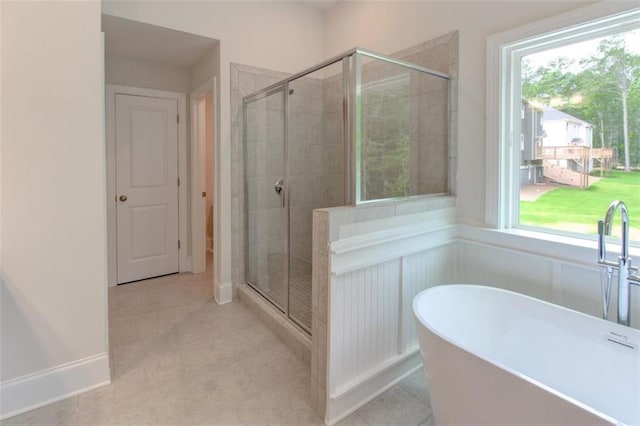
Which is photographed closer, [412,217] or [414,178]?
[412,217]

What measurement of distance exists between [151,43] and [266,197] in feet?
5.71

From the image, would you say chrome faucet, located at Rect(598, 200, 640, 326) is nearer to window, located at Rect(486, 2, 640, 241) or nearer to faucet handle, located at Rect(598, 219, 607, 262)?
faucet handle, located at Rect(598, 219, 607, 262)

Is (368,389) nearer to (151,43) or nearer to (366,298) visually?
(366,298)

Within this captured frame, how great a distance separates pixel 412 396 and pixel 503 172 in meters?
1.48

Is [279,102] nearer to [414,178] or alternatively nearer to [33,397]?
[414,178]

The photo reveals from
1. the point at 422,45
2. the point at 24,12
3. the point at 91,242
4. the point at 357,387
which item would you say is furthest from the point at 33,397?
the point at 422,45

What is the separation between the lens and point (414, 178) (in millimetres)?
2473

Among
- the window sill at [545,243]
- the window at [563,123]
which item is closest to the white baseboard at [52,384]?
the window sill at [545,243]

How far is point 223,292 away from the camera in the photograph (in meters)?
3.26

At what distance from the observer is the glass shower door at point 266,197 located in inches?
114

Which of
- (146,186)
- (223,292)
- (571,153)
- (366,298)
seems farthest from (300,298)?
(146,186)

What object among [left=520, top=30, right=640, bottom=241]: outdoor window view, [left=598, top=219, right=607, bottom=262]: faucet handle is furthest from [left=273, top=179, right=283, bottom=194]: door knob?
[left=598, top=219, right=607, bottom=262]: faucet handle

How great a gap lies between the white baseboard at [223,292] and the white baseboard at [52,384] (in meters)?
1.24

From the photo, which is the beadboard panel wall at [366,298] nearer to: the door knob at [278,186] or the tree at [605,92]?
the tree at [605,92]
